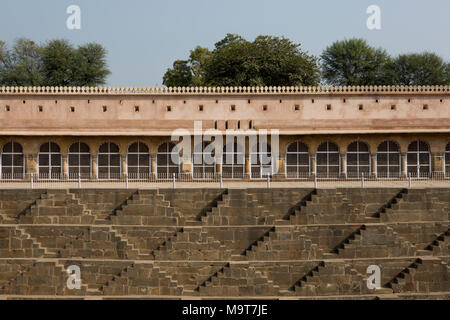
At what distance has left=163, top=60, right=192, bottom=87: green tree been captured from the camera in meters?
55.3

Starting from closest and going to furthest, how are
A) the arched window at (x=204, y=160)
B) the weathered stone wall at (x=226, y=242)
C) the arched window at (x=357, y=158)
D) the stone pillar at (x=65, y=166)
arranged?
the weathered stone wall at (x=226, y=242), the stone pillar at (x=65, y=166), the arched window at (x=204, y=160), the arched window at (x=357, y=158)

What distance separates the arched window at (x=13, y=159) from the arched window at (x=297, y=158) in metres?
12.8

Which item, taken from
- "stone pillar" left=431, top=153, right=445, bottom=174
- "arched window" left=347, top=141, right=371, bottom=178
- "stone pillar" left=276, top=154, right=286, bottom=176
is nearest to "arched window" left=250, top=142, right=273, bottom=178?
"stone pillar" left=276, top=154, right=286, bottom=176

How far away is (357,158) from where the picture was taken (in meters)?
28.6

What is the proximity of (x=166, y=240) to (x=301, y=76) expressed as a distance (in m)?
27.1

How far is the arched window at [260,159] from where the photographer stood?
2839 centimetres

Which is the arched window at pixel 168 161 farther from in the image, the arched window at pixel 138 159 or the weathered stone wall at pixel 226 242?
the weathered stone wall at pixel 226 242

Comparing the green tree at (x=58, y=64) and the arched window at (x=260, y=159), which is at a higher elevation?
the green tree at (x=58, y=64)

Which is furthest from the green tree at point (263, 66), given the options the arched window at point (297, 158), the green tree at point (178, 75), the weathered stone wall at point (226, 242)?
the weathered stone wall at point (226, 242)

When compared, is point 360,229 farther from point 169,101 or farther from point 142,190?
point 169,101

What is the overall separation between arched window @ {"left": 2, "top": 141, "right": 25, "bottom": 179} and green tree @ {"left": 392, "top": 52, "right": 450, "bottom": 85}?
Result: 3188cm

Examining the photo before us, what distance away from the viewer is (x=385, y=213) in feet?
65.7

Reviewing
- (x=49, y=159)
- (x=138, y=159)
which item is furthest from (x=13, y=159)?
(x=138, y=159)

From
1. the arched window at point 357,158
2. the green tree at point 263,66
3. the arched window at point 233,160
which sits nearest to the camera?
the arched window at point 233,160
